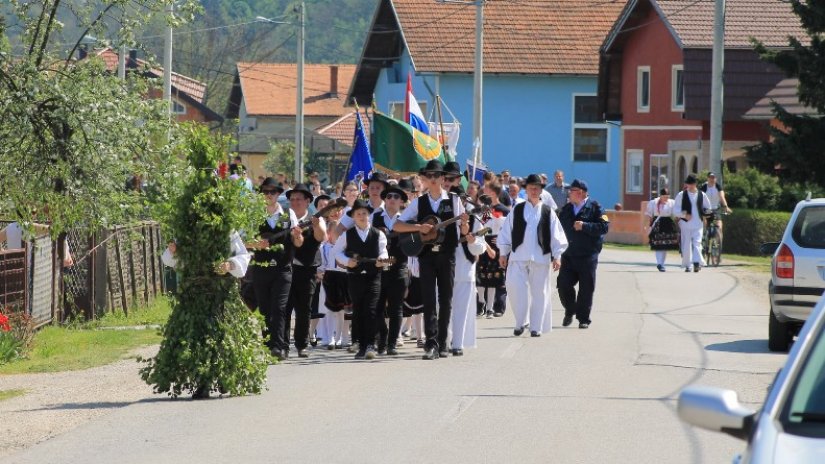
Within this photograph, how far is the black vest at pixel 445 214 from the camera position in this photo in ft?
50.7

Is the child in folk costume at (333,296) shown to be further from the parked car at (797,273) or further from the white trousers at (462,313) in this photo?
the parked car at (797,273)

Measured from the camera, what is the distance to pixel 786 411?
510 centimetres

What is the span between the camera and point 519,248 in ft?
58.6

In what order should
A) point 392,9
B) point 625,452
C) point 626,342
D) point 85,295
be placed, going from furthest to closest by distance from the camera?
point 392,9 < point 85,295 < point 626,342 < point 625,452

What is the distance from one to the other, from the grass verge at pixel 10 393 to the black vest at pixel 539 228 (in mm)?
6473

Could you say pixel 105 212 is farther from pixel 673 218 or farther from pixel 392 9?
pixel 392 9

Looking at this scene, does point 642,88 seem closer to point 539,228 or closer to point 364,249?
point 539,228

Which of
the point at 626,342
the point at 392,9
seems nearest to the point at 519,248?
the point at 626,342

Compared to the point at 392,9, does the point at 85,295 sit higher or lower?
lower

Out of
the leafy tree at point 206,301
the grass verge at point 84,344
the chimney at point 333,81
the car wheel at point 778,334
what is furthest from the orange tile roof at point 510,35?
the leafy tree at point 206,301

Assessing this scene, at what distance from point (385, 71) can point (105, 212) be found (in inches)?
1691

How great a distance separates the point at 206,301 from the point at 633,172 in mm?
40271

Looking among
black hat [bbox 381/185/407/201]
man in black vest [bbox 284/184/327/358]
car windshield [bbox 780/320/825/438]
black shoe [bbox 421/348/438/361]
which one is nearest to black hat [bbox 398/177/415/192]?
black hat [bbox 381/185/407/201]

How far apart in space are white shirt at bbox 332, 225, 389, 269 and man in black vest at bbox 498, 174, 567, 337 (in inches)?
103
